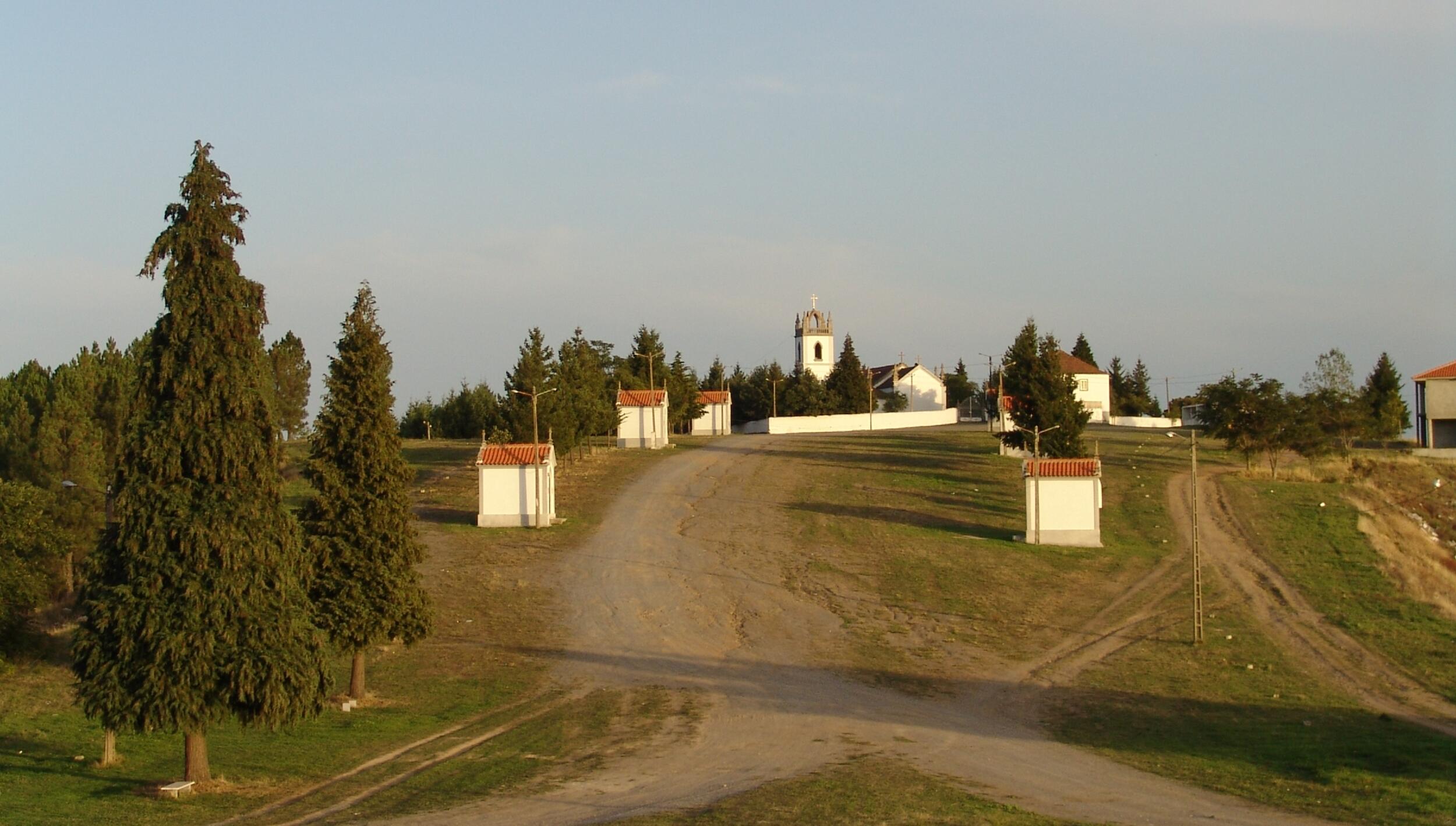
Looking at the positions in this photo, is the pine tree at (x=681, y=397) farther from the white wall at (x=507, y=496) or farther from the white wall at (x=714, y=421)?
the white wall at (x=507, y=496)

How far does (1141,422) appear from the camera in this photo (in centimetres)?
10512

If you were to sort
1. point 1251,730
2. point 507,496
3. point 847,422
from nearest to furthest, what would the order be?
1. point 1251,730
2. point 507,496
3. point 847,422

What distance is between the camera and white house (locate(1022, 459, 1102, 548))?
4734cm

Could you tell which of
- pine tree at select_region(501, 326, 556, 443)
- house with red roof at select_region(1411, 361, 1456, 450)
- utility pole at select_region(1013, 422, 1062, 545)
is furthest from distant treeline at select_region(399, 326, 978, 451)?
house with red roof at select_region(1411, 361, 1456, 450)

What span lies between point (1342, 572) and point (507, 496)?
30735 millimetres

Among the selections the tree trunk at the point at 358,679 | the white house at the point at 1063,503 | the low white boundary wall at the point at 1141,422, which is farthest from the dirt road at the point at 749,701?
the low white boundary wall at the point at 1141,422

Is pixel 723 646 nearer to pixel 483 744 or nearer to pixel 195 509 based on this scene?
pixel 483 744

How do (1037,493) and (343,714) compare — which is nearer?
(343,714)

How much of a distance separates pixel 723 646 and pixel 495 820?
674 inches

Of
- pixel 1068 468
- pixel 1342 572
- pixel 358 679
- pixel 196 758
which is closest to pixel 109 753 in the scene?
pixel 196 758

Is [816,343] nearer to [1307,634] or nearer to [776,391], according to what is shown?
[776,391]

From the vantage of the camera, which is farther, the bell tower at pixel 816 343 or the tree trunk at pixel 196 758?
the bell tower at pixel 816 343

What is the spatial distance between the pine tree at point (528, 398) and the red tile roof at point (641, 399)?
691 inches

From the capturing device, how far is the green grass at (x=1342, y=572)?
3388cm
